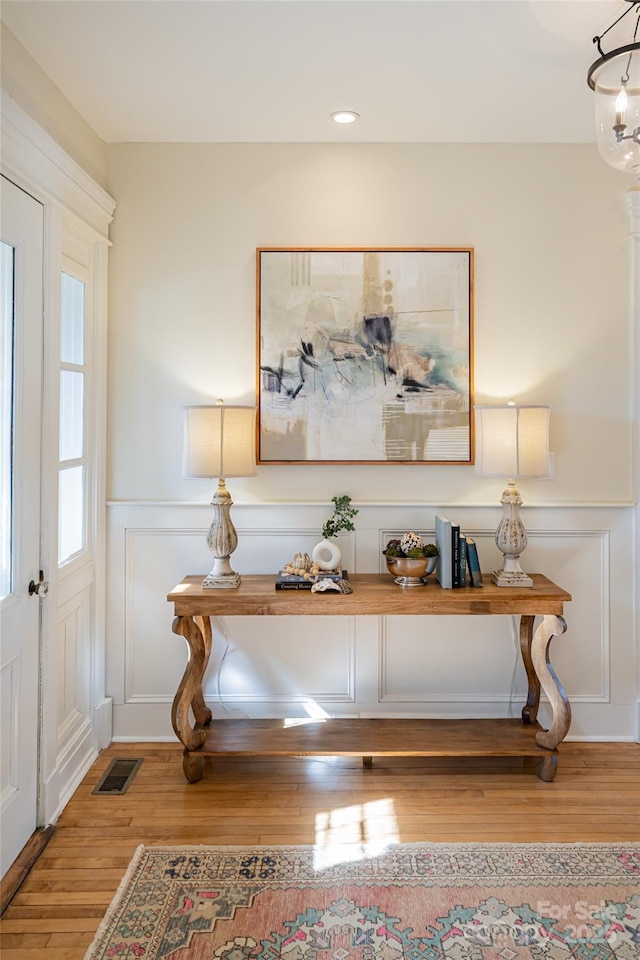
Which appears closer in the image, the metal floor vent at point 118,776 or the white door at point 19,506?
the white door at point 19,506

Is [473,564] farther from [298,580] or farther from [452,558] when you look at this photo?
[298,580]

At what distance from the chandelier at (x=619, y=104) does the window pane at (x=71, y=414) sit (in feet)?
6.55

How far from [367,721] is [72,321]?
6.84ft

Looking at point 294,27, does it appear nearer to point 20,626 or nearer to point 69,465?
point 69,465

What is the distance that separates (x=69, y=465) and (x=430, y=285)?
173 centimetres

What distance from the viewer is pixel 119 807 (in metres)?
2.53

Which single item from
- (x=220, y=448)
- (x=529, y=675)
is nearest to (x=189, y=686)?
(x=220, y=448)

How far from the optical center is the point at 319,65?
7.67 feet

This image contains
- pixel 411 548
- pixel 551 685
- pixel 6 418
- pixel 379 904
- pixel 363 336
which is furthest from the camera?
pixel 363 336

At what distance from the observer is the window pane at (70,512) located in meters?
2.64

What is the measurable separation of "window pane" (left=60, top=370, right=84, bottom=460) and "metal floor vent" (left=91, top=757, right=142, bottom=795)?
131 centimetres

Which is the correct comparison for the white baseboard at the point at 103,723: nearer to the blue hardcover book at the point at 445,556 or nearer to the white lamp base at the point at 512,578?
the blue hardcover book at the point at 445,556

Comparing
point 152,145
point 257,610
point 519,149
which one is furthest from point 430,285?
point 257,610

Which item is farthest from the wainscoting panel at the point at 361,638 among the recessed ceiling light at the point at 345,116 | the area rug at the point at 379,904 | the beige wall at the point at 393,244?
the recessed ceiling light at the point at 345,116
